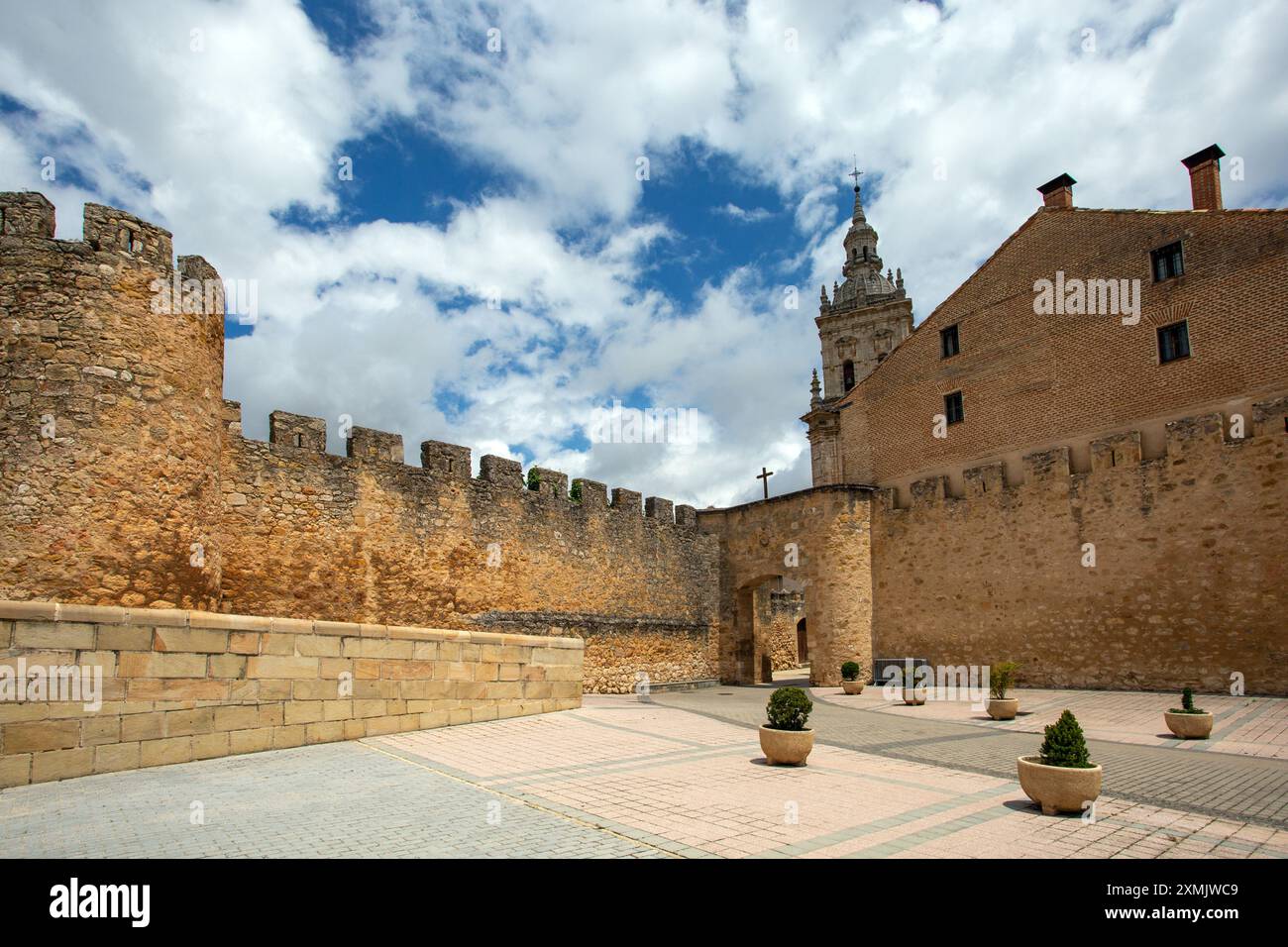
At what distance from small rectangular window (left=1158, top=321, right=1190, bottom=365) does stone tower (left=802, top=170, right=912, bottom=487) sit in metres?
25.1

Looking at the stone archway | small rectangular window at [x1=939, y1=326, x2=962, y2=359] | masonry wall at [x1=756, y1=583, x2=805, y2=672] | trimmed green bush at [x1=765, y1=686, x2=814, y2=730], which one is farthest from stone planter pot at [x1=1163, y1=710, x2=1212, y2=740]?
masonry wall at [x1=756, y1=583, x2=805, y2=672]

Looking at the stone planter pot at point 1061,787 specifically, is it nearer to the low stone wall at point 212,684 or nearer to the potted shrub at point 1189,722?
the potted shrub at point 1189,722

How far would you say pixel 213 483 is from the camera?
13.4m

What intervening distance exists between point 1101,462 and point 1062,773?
1634 cm

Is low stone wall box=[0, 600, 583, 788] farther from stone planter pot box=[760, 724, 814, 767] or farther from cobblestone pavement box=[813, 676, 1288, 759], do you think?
cobblestone pavement box=[813, 676, 1288, 759]

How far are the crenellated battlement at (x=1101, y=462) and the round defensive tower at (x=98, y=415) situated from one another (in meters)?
20.9

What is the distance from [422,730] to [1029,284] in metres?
23.2

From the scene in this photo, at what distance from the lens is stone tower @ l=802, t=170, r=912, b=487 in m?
49.4

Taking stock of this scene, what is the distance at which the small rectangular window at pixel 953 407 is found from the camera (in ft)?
87.0

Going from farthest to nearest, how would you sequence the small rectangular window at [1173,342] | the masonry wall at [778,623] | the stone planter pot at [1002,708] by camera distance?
the masonry wall at [778,623] < the small rectangular window at [1173,342] < the stone planter pot at [1002,708]

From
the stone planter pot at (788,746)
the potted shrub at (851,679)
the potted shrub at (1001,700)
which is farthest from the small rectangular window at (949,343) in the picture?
the stone planter pot at (788,746)
